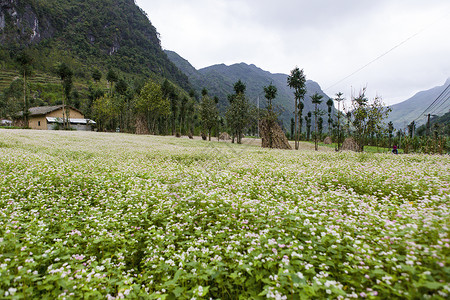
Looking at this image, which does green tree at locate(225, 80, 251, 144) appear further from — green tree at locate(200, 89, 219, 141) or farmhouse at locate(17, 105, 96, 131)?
farmhouse at locate(17, 105, 96, 131)

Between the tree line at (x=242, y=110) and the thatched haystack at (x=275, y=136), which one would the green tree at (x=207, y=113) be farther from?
the thatched haystack at (x=275, y=136)

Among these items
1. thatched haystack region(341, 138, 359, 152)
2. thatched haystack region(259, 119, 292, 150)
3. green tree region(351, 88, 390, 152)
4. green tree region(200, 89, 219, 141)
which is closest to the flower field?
green tree region(351, 88, 390, 152)

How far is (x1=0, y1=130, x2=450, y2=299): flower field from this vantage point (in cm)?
302

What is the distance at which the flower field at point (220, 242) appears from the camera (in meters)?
3.02

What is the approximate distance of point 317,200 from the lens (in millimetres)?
6246

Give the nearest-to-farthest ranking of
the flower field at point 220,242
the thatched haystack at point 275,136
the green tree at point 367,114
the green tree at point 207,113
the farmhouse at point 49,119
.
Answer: the flower field at point 220,242
the green tree at point 367,114
the thatched haystack at point 275,136
the green tree at point 207,113
the farmhouse at point 49,119

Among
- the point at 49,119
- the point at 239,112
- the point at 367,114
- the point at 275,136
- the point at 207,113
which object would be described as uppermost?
the point at 207,113

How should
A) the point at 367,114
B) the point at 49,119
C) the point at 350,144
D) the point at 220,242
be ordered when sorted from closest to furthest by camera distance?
1. the point at 220,242
2. the point at 367,114
3. the point at 350,144
4. the point at 49,119

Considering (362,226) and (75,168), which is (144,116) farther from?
(362,226)

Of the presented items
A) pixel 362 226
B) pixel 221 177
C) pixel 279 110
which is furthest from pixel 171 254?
pixel 279 110

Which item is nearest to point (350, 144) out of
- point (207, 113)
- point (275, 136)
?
point (275, 136)

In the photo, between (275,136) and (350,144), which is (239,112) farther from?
(350,144)

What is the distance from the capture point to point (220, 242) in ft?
14.2

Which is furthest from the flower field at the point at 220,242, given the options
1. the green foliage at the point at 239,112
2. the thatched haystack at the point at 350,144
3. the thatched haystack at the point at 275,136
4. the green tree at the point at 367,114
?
the green foliage at the point at 239,112
